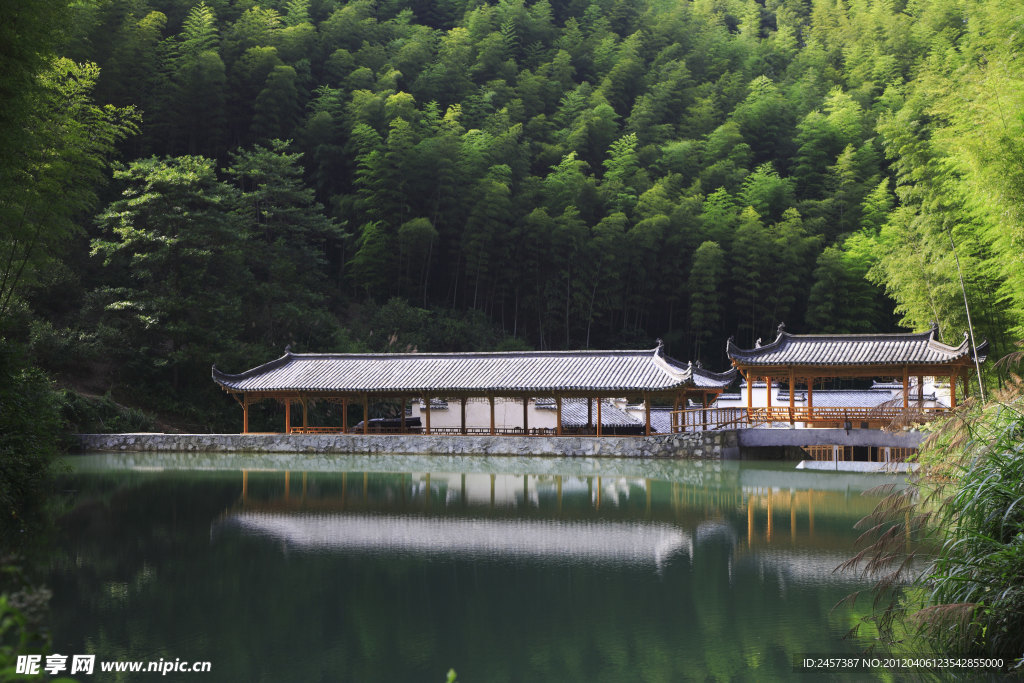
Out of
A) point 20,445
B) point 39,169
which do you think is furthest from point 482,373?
point 20,445

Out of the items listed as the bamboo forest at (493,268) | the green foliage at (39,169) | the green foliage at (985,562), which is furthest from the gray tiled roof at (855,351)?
the green foliage at (985,562)

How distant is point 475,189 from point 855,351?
69.2 feet

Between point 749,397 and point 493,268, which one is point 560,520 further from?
point 493,268

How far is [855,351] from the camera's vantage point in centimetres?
2147

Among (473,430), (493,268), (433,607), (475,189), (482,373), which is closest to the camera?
(433,607)

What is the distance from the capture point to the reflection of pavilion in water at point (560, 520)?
9789 millimetres

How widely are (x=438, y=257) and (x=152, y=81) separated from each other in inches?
553

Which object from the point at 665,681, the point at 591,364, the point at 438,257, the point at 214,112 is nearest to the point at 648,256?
the point at 438,257

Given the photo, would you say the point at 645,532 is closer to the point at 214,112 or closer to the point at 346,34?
the point at 214,112

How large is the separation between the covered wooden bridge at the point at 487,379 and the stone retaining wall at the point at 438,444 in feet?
4.20

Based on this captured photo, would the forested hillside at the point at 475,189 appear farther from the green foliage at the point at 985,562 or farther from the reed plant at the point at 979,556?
the green foliage at the point at 985,562

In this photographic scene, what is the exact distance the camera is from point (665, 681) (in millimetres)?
5715

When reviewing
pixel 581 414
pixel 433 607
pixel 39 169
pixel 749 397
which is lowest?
pixel 433 607

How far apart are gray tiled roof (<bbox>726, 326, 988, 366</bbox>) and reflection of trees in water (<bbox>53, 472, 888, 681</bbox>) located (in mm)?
10067
